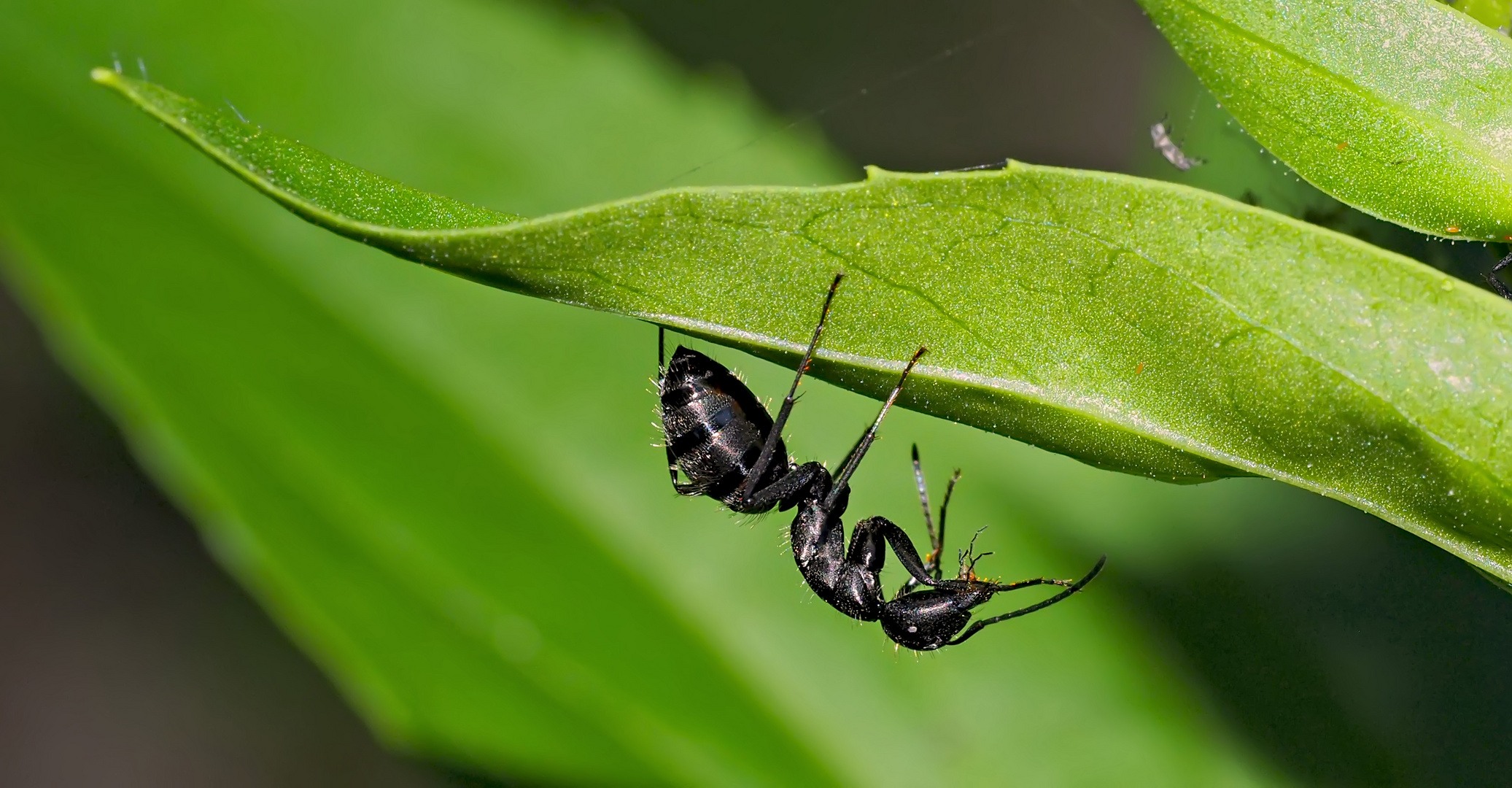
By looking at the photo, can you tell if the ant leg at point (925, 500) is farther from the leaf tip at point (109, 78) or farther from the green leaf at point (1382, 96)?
the leaf tip at point (109, 78)

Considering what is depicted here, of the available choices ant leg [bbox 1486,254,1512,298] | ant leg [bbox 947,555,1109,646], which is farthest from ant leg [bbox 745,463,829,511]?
ant leg [bbox 1486,254,1512,298]

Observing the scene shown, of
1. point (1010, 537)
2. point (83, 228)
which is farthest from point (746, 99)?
point (83, 228)

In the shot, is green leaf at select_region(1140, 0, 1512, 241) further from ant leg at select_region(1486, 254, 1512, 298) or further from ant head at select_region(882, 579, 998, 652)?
ant head at select_region(882, 579, 998, 652)

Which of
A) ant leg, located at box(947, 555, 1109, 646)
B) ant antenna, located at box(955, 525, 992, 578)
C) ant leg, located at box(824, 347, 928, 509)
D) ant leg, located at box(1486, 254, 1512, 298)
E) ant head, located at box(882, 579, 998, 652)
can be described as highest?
ant leg, located at box(824, 347, 928, 509)

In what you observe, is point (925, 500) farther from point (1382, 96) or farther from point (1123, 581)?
point (1382, 96)

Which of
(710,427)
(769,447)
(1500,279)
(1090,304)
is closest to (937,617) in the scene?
(769,447)

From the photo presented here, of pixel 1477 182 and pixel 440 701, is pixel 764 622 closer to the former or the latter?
pixel 440 701
